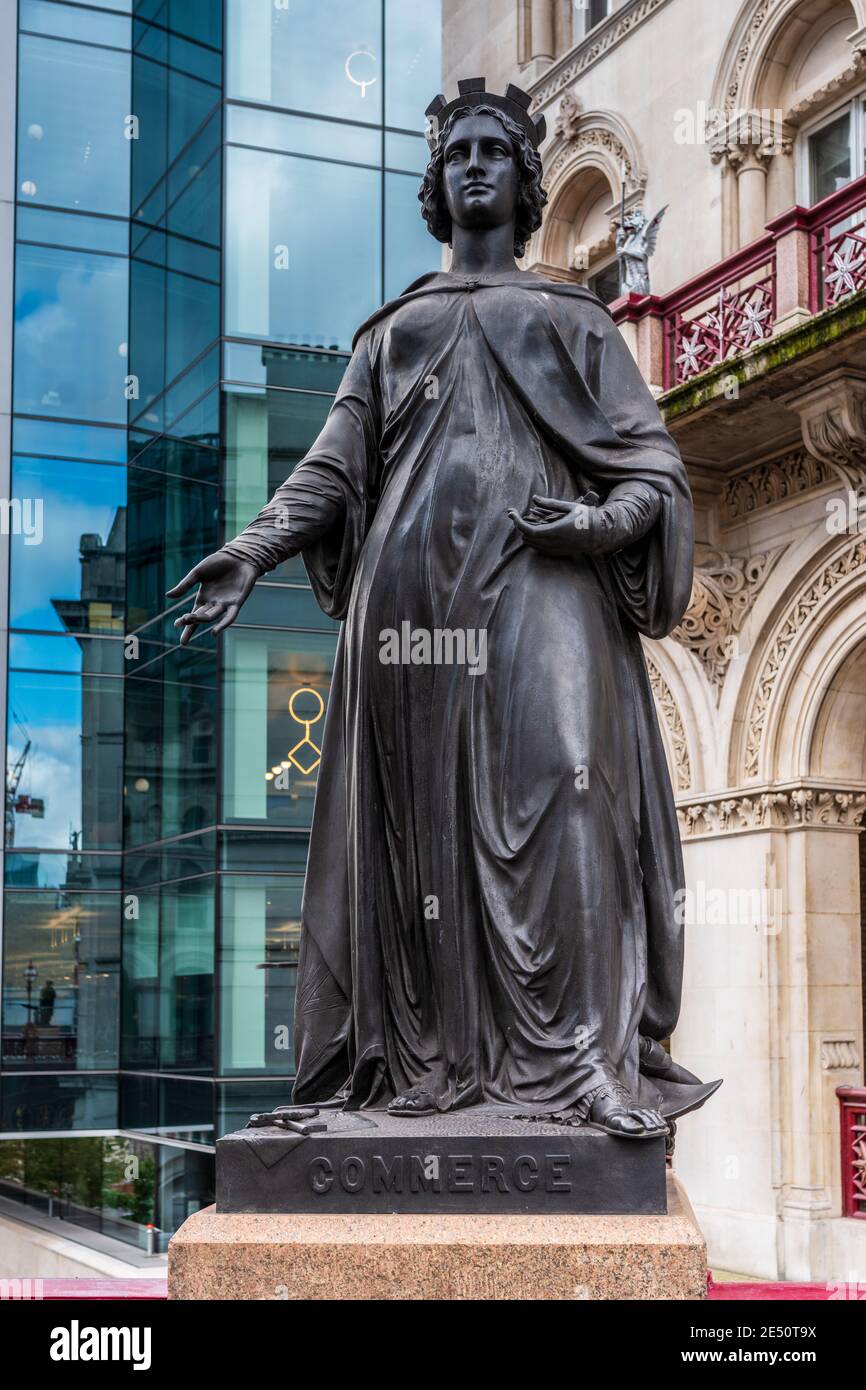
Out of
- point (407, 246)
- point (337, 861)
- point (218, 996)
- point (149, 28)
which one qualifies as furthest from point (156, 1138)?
point (337, 861)

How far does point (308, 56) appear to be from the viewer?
21.4 m

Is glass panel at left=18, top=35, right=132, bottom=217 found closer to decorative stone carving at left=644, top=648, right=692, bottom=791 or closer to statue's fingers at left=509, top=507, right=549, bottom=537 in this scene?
decorative stone carving at left=644, top=648, right=692, bottom=791

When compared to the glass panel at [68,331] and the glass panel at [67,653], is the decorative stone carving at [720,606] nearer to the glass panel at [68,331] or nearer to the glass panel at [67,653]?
the glass panel at [67,653]

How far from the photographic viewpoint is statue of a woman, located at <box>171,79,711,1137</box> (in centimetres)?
359

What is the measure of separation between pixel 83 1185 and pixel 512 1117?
71.2ft

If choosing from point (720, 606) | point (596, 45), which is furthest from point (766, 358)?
point (596, 45)

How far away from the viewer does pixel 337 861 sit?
389cm

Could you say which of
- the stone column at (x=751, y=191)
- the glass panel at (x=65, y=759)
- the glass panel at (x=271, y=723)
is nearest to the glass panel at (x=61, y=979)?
the glass panel at (x=65, y=759)

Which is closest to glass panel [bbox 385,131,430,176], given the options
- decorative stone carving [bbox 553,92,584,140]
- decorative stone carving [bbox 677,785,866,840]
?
decorative stone carving [bbox 553,92,584,140]

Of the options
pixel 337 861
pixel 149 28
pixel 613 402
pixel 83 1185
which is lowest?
pixel 83 1185

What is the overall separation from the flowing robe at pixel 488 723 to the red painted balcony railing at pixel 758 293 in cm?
1034

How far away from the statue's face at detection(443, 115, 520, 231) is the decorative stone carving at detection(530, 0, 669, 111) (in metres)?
15.9

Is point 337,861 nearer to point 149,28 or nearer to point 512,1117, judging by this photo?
point 512,1117
